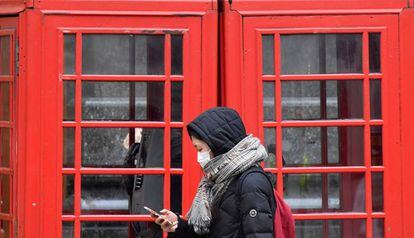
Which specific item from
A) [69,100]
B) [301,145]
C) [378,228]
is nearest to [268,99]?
[301,145]

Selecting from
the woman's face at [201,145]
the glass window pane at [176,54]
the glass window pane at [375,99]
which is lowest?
the woman's face at [201,145]

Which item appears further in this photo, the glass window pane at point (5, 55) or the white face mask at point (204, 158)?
the glass window pane at point (5, 55)

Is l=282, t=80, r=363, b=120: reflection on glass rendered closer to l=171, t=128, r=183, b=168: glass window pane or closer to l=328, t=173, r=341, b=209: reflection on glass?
l=328, t=173, r=341, b=209: reflection on glass

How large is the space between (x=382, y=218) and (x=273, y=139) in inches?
27.5

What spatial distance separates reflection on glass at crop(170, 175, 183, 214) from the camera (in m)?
4.09

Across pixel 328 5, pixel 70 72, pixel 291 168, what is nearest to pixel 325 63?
pixel 328 5

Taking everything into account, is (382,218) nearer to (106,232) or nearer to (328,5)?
(328,5)

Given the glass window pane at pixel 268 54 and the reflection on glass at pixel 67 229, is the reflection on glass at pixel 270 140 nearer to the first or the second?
the glass window pane at pixel 268 54

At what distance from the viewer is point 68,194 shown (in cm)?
407

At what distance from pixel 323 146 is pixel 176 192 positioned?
840 mm

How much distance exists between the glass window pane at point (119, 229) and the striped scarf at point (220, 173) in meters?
0.77

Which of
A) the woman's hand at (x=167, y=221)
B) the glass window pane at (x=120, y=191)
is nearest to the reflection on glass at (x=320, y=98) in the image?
the glass window pane at (x=120, y=191)

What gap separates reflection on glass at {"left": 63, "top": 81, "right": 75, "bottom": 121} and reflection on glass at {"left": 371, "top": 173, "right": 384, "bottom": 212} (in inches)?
62.7

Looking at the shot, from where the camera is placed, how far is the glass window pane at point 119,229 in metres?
4.11
